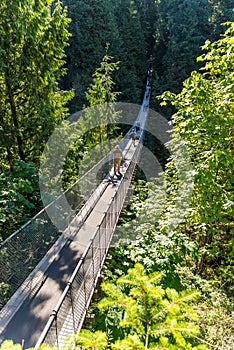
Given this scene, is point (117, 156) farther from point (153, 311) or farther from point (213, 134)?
point (153, 311)

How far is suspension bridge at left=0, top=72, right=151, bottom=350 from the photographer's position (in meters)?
3.38

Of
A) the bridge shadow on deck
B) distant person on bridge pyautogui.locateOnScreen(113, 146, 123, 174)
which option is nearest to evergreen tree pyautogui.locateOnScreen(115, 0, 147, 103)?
distant person on bridge pyautogui.locateOnScreen(113, 146, 123, 174)

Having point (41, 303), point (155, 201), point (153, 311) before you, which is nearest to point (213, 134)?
point (155, 201)

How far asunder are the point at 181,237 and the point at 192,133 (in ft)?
5.87

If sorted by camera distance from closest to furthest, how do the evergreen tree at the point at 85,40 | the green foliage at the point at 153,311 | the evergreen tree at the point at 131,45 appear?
the green foliage at the point at 153,311 → the evergreen tree at the point at 85,40 → the evergreen tree at the point at 131,45

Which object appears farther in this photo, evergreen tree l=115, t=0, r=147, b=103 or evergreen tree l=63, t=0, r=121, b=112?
evergreen tree l=115, t=0, r=147, b=103

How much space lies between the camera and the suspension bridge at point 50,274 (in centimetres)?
338

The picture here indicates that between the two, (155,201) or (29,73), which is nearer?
(29,73)

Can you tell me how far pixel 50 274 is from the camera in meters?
4.63

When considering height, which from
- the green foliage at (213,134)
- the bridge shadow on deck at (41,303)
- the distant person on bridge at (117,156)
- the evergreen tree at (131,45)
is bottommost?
the bridge shadow on deck at (41,303)

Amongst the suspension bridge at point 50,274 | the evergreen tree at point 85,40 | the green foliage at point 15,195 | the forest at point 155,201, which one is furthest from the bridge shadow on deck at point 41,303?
the evergreen tree at point 85,40

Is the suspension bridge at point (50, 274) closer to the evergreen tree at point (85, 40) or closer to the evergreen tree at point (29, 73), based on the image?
the evergreen tree at point (29, 73)

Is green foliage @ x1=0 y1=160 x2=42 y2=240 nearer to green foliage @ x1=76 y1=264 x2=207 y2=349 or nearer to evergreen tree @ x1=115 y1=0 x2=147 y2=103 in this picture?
green foliage @ x1=76 y1=264 x2=207 y2=349

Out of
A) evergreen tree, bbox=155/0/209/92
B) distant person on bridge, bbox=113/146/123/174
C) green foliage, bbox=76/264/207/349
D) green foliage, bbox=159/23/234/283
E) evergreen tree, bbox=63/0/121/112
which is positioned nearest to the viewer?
green foliage, bbox=76/264/207/349
